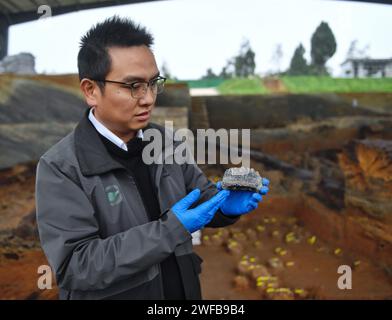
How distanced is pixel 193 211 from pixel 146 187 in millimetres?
295

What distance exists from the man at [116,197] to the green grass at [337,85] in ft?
42.7

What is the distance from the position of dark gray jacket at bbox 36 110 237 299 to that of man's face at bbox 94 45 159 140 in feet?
0.38

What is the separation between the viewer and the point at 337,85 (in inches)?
562

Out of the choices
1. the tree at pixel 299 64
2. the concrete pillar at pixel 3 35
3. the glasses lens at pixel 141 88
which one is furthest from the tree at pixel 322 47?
the glasses lens at pixel 141 88

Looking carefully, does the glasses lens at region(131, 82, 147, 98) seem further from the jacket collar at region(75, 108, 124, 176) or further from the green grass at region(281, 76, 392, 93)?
the green grass at region(281, 76, 392, 93)

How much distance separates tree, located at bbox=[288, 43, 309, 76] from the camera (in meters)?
20.1

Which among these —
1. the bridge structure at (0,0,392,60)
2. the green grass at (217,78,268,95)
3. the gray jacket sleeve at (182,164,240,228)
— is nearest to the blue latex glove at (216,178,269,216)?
the gray jacket sleeve at (182,164,240,228)

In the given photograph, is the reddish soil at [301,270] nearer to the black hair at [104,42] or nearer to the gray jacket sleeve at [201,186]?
the gray jacket sleeve at [201,186]

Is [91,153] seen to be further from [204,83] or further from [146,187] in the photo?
[204,83]

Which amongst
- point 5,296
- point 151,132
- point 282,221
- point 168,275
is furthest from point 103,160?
point 282,221

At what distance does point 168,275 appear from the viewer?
1912mm

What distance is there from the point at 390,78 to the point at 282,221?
9085mm

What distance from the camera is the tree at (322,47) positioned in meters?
19.9

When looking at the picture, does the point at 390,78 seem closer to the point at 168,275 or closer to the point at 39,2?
the point at 39,2
